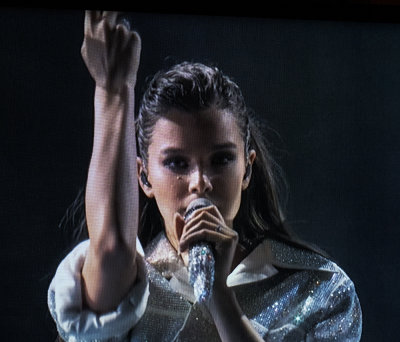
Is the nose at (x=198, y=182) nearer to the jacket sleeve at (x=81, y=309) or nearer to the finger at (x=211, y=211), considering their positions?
the finger at (x=211, y=211)

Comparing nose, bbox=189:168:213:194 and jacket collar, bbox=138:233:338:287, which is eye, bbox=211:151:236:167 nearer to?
nose, bbox=189:168:213:194

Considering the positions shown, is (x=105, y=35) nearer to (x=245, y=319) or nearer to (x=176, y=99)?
(x=176, y=99)

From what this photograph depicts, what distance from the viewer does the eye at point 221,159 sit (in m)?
1.43

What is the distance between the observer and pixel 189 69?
1478 mm

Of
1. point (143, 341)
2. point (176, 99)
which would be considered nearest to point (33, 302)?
point (143, 341)

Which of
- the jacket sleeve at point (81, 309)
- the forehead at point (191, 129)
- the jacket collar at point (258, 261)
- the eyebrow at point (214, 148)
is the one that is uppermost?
the forehead at point (191, 129)

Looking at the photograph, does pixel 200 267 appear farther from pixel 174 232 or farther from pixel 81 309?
pixel 81 309

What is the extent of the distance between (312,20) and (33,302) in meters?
0.85

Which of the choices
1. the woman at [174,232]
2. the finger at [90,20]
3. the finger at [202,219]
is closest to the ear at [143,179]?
the woman at [174,232]

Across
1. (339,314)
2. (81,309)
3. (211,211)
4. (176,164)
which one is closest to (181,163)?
(176,164)

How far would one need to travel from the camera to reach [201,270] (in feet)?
4.50

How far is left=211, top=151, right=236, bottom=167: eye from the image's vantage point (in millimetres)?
1431

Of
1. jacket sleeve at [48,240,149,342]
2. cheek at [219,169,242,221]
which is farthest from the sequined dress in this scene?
cheek at [219,169,242,221]

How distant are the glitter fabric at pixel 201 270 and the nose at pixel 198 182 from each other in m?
0.11
